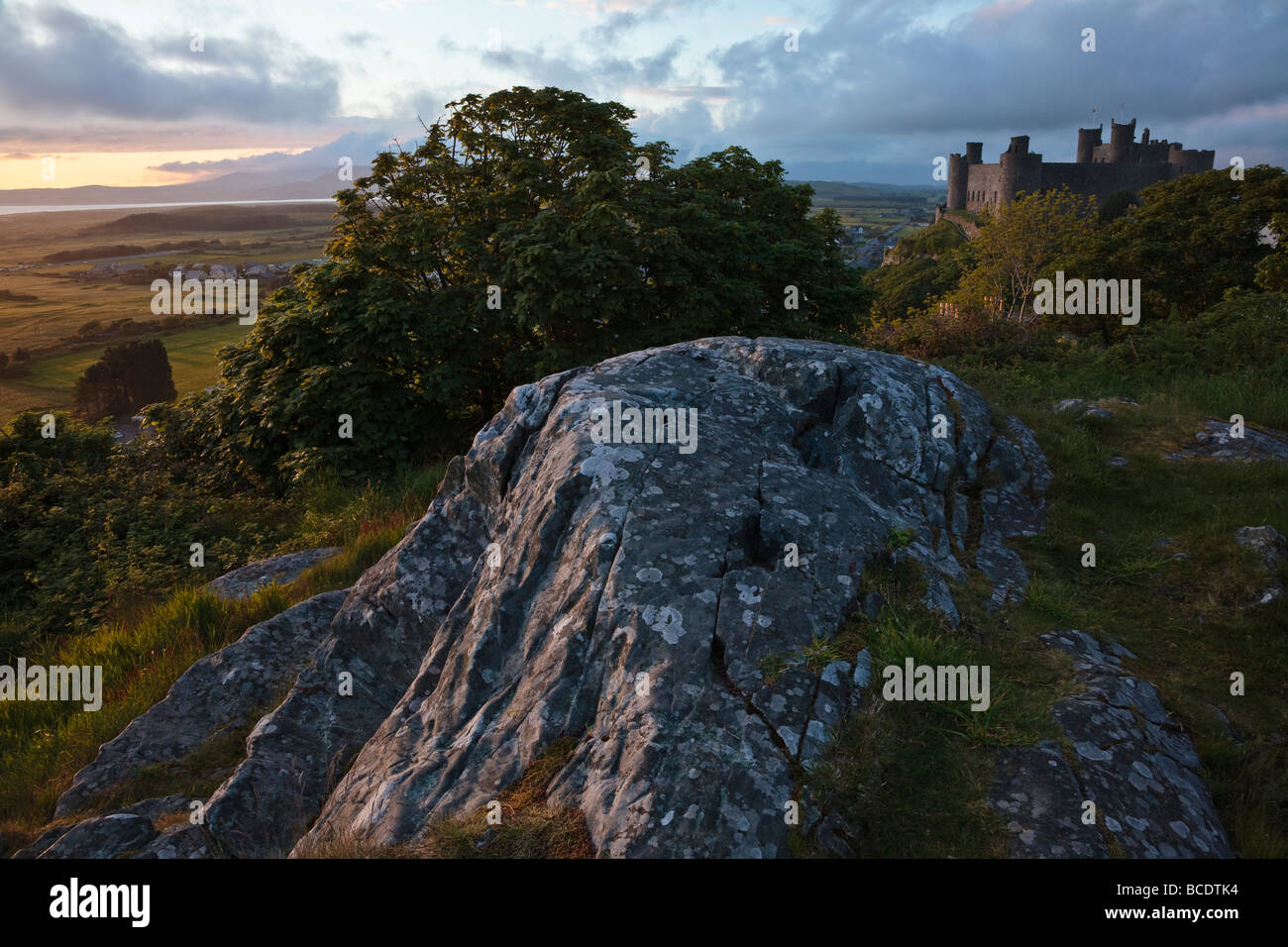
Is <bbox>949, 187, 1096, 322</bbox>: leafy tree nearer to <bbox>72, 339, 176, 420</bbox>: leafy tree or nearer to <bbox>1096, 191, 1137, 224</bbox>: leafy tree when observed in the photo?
<bbox>1096, 191, 1137, 224</bbox>: leafy tree

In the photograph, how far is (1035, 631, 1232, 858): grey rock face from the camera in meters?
3.79

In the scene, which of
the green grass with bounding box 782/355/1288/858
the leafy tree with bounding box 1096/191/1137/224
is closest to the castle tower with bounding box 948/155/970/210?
the leafy tree with bounding box 1096/191/1137/224

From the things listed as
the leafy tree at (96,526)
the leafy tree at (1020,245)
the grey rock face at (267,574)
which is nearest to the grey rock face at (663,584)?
the grey rock face at (267,574)

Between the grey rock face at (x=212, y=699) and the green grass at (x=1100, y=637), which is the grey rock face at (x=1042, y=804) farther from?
the grey rock face at (x=212, y=699)

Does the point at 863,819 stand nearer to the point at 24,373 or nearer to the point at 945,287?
the point at 24,373

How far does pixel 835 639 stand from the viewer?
456cm

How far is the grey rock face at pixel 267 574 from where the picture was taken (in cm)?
918

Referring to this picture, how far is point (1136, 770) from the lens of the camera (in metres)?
4.14

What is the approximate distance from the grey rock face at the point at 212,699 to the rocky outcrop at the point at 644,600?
7 centimetres

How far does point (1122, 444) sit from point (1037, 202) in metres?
42.8

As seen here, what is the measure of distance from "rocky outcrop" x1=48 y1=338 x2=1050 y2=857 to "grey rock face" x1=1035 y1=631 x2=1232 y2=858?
1057mm

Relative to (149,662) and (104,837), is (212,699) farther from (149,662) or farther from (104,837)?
(149,662)

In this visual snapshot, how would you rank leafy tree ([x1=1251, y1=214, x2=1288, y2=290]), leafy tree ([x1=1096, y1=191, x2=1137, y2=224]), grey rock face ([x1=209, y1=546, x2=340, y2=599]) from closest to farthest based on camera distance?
grey rock face ([x1=209, y1=546, x2=340, y2=599]) → leafy tree ([x1=1251, y1=214, x2=1288, y2=290]) → leafy tree ([x1=1096, y1=191, x2=1137, y2=224])

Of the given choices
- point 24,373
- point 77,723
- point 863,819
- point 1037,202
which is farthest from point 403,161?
point 1037,202
